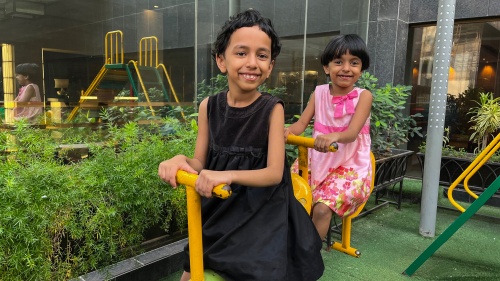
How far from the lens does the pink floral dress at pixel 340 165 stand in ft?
7.18

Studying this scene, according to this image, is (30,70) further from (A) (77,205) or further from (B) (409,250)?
(B) (409,250)

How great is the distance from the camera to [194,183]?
1.16m

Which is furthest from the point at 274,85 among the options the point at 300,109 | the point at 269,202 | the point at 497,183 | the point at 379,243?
the point at 269,202

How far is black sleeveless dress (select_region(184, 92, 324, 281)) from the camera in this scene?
1.28 metres

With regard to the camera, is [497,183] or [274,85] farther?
[274,85]

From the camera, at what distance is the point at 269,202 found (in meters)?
1.39

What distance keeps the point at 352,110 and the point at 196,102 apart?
271 cm

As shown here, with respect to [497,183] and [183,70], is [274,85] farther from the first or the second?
[497,183]

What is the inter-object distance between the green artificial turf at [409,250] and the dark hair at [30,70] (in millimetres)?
2111

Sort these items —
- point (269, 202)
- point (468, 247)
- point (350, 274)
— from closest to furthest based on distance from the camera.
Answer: point (269, 202) → point (350, 274) → point (468, 247)

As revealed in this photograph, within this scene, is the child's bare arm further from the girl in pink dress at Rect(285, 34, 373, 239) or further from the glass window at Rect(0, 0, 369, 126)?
the glass window at Rect(0, 0, 369, 126)

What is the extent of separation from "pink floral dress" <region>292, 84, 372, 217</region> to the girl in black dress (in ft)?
2.41

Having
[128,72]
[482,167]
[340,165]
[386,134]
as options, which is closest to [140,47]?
[128,72]

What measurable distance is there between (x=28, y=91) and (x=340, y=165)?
2775 millimetres
